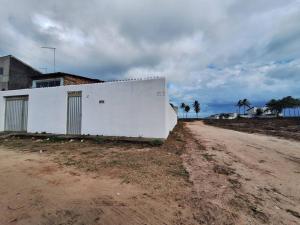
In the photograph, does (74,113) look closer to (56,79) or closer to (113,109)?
(113,109)

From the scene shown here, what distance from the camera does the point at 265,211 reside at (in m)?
3.29

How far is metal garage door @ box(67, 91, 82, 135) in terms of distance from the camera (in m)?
11.5

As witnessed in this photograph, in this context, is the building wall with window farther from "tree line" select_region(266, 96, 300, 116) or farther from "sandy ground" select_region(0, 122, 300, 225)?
"tree line" select_region(266, 96, 300, 116)

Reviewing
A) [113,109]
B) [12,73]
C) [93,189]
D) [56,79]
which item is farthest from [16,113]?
[12,73]

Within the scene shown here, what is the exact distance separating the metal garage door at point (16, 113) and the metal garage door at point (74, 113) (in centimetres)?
395

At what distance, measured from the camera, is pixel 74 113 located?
11.7 m

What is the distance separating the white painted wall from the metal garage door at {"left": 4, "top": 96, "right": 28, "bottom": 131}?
87cm

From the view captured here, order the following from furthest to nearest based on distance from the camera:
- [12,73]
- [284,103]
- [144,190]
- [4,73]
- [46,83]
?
1. [284,103]
2. [12,73]
3. [4,73]
4. [46,83]
5. [144,190]

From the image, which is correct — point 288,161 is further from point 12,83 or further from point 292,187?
point 12,83

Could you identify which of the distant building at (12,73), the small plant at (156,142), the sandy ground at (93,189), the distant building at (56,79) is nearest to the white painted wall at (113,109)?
the small plant at (156,142)

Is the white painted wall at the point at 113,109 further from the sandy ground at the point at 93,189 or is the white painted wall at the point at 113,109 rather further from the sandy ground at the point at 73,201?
the sandy ground at the point at 73,201

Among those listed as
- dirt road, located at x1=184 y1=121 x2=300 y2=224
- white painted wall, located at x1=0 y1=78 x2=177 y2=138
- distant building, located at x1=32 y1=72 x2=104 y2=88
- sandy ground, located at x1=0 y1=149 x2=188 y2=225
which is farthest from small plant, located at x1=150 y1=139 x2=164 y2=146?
distant building, located at x1=32 y1=72 x2=104 y2=88

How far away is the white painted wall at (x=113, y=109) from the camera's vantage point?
971 cm

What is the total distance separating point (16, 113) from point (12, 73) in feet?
50.9
